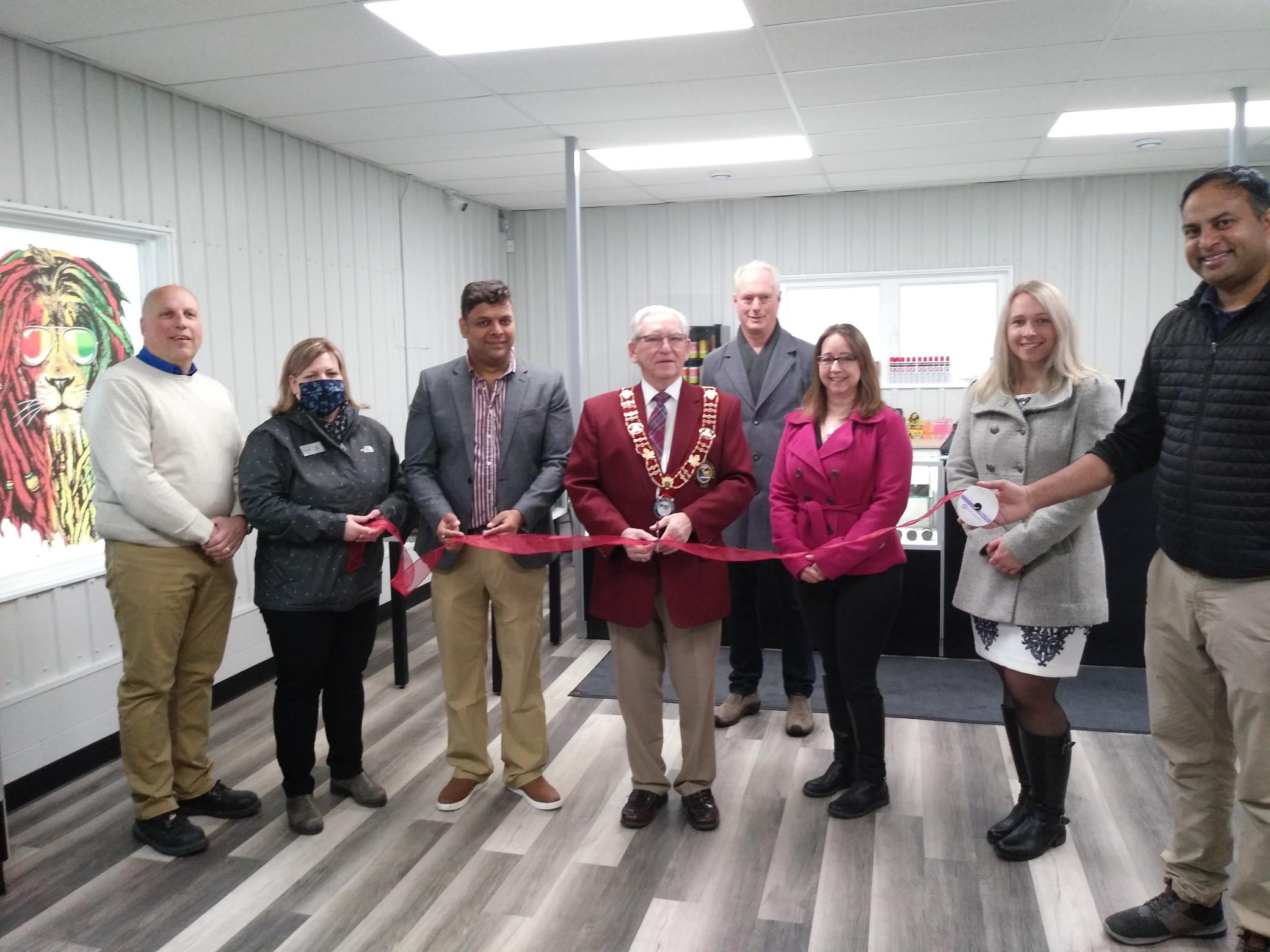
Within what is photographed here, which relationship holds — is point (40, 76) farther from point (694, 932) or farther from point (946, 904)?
point (946, 904)

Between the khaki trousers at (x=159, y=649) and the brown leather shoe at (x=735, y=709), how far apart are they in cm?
195

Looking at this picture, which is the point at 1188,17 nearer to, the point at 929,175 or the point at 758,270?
the point at 758,270

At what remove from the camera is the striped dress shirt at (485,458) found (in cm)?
315

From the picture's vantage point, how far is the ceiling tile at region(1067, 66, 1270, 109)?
4.51 m

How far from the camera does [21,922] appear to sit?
2.66 metres

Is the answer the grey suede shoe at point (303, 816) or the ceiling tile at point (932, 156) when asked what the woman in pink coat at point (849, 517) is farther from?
the ceiling tile at point (932, 156)

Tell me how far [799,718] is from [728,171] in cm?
399

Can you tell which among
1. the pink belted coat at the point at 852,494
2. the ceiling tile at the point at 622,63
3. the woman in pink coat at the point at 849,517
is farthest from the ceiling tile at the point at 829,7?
the pink belted coat at the point at 852,494

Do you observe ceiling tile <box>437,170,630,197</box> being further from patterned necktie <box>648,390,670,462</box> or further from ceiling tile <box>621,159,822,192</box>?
patterned necktie <box>648,390,670,462</box>

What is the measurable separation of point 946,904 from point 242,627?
348cm

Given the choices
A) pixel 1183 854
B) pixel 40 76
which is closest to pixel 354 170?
pixel 40 76

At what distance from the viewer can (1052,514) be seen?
2.64 m

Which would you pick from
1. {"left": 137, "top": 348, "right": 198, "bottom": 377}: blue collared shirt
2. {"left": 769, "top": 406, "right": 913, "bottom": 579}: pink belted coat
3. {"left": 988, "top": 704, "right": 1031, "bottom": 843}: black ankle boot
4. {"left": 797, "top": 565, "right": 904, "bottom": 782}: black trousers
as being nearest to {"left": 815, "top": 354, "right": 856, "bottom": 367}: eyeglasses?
{"left": 769, "top": 406, "right": 913, "bottom": 579}: pink belted coat

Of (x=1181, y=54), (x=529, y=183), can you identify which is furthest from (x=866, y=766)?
(x=529, y=183)
